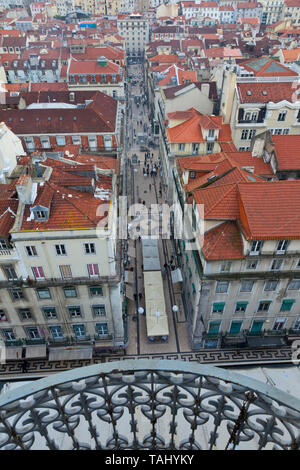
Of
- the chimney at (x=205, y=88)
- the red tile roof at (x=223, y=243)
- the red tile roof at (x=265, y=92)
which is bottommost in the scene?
the red tile roof at (x=223, y=243)

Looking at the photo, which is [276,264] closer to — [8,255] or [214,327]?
[214,327]

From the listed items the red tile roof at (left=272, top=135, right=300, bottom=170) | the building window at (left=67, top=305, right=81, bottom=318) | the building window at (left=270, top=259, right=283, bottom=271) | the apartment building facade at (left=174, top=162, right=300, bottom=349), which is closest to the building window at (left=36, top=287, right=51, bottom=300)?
the building window at (left=67, top=305, right=81, bottom=318)

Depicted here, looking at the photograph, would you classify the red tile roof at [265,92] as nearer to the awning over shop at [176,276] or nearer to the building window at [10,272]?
the awning over shop at [176,276]

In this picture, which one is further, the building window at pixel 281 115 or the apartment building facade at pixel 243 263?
the building window at pixel 281 115

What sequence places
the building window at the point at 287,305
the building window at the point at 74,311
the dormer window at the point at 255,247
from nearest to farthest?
the dormer window at the point at 255,247
the building window at the point at 74,311
the building window at the point at 287,305

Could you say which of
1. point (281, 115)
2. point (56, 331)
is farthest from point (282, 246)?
point (281, 115)

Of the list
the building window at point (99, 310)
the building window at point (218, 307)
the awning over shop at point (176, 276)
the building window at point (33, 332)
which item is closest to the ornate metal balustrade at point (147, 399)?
the building window at point (99, 310)

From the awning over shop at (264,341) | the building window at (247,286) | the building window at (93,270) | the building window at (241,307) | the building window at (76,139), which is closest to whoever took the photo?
the building window at (93,270)
